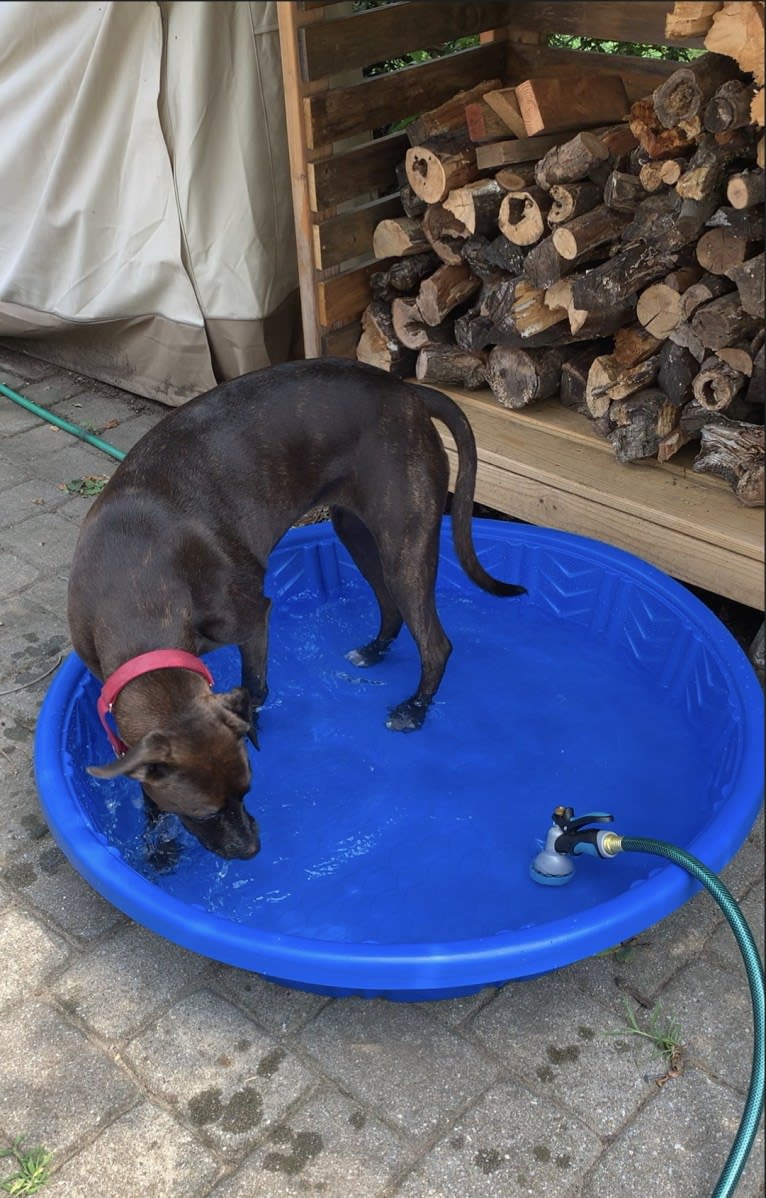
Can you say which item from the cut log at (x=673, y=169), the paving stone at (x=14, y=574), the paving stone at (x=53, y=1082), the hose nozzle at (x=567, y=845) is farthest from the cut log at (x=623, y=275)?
the paving stone at (x=53, y=1082)

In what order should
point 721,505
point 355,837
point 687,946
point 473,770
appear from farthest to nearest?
point 721,505 → point 473,770 → point 355,837 → point 687,946

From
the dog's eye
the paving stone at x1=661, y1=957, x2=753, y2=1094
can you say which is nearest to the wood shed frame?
the paving stone at x1=661, y1=957, x2=753, y2=1094

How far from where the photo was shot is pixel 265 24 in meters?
4.45

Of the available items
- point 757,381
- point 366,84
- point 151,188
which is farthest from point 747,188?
point 151,188

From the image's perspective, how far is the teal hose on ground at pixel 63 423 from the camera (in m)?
5.05

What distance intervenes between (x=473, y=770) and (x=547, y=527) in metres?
1.11

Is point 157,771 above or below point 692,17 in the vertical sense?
below

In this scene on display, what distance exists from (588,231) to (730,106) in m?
0.65

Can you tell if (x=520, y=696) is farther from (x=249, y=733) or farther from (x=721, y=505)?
(x=249, y=733)

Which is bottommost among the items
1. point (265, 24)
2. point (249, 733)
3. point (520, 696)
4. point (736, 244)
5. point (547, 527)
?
point (520, 696)

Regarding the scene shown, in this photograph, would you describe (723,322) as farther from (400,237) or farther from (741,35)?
(400,237)

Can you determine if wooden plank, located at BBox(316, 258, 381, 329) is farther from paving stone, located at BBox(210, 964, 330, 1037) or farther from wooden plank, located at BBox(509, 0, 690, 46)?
paving stone, located at BBox(210, 964, 330, 1037)

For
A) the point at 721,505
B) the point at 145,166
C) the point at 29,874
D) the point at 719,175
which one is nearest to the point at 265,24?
the point at 145,166

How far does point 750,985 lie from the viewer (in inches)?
93.0
